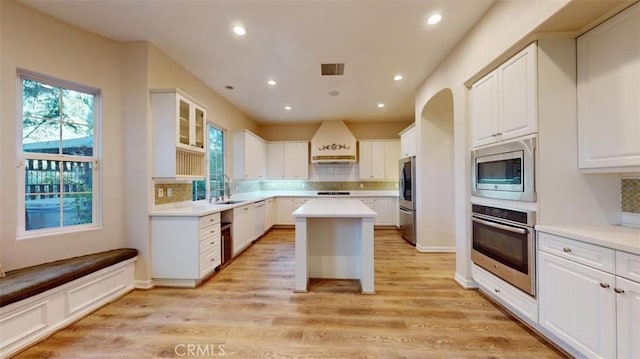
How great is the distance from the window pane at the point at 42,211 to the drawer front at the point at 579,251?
4397 millimetres

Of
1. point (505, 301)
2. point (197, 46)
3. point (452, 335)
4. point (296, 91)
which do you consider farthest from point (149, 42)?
point (505, 301)

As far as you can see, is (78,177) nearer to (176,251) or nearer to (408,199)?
(176,251)

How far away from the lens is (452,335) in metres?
2.00

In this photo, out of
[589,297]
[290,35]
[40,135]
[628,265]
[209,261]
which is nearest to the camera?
[628,265]

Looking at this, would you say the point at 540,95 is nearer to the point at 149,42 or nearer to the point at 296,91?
the point at 296,91

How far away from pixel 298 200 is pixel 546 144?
5.01 meters

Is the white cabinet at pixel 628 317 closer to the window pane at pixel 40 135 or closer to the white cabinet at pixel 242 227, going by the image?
the white cabinet at pixel 242 227

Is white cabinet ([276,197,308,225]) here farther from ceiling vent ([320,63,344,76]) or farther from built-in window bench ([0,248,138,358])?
built-in window bench ([0,248,138,358])

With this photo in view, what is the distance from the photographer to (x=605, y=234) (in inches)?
63.1

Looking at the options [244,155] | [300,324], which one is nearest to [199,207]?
[244,155]

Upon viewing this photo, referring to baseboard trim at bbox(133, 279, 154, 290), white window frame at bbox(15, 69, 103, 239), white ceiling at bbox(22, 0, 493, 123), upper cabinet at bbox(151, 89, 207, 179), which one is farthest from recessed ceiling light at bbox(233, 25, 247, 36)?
baseboard trim at bbox(133, 279, 154, 290)

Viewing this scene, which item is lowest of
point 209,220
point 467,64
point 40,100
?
point 209,220

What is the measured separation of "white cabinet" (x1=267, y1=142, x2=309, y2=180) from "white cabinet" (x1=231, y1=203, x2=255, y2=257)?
212 cm

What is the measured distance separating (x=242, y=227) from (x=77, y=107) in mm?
2592
